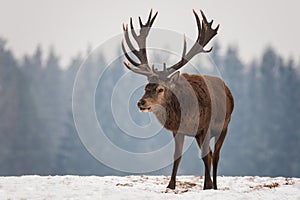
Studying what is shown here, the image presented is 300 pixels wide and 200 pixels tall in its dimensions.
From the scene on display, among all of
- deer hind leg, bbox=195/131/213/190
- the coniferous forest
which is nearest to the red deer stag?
deer hind leg, bbox=195/131/213/190

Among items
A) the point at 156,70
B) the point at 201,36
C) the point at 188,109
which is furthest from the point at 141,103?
the point at 201,36

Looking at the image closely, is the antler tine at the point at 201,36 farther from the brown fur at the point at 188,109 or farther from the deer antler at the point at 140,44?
the deer antler at the point at 140,44

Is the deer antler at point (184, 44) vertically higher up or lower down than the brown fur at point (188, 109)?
higher up

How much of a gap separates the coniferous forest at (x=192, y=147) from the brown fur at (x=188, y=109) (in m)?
30.6

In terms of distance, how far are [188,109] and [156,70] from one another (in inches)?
35.3

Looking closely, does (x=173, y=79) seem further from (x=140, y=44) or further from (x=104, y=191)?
(x=104, y=191)

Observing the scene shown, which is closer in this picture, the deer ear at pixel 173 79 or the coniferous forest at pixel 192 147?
the deer ear at pixel 173 79

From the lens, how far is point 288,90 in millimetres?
41531

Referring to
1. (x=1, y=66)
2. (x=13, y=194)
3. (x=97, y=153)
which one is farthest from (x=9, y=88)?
(x=13, y=194)

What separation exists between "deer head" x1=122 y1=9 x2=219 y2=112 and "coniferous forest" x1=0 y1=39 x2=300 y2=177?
98.6 feet

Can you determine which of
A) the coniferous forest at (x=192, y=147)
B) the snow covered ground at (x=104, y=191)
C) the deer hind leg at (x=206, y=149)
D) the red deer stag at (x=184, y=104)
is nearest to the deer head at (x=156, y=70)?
the red deer stag at (x=184, y=104)

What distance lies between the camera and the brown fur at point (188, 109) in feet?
27.6

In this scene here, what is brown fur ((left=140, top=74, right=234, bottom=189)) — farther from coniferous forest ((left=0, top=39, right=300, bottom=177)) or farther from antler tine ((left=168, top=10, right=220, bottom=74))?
coniferous forest ((left=0, top=39, right=300, bottom=177))

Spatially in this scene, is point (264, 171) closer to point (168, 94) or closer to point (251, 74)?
point (251, 74)
